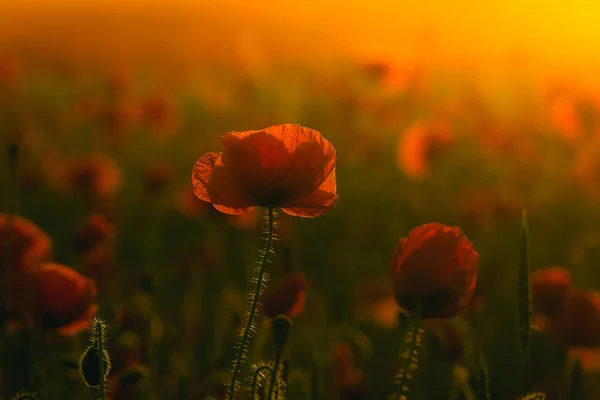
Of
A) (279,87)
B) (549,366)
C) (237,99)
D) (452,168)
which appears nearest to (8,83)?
(237,99)

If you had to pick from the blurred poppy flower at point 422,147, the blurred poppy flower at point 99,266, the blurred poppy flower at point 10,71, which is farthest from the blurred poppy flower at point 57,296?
the blurred poppy flower at point 10,71

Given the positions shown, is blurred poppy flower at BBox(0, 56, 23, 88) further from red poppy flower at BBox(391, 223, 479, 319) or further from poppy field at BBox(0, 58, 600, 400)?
red poppy flower at BBox(391, 223, 479, 319)

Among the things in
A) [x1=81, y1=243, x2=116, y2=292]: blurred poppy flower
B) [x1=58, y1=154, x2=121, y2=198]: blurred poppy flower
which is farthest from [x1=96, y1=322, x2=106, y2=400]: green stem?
[x1=58, y1=154, x2=121, y2=198]: blurred poppy flower

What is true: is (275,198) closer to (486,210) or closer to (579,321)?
(579,321)

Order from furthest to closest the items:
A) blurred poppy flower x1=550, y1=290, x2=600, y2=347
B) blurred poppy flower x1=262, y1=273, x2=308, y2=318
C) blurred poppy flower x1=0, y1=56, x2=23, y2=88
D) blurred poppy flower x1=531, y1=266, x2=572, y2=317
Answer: blurred poppy flower x1=0, y1=56, x2=23, y2=88, blurred poppy flower x1=531, y1=266, x2=572, y2=317, blurred poppy flower x1=550, y1=290, x2=600, y2=347, blurred poppy flower x1=262, y1=273, x2=308, y2=318

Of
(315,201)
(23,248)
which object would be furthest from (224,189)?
(23,248)
